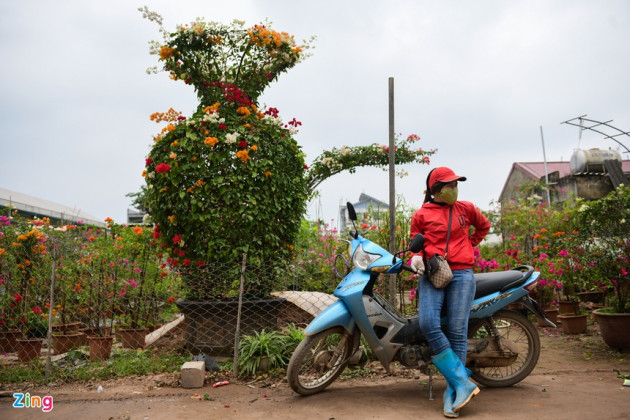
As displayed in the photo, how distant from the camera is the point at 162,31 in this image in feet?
20.3

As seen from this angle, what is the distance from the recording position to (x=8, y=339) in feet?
19.4

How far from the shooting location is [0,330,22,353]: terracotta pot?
19.4ft

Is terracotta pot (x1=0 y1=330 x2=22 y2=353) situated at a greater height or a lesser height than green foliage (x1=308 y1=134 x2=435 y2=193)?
lesser

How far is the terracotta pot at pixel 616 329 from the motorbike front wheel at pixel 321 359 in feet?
10.8

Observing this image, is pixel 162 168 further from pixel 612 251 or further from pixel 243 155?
pixel 612 251

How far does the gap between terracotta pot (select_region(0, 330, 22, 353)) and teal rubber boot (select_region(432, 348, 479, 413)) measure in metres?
5.08

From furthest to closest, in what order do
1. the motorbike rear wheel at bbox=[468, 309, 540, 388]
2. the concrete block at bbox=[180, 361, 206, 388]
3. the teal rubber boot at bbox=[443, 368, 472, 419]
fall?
the concrete block at bbox=[180, 361, 206, 388] < the motorbike rear wheel at bbox=[468, 309, 540, 388] < the teal rubber boot at bbox=[443, 368, 472, 419]

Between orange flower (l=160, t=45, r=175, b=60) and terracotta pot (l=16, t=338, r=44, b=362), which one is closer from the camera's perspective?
terracotta pot (l=16, t=338, r=44, b=362)

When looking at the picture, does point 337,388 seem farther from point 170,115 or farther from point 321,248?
point 321,248

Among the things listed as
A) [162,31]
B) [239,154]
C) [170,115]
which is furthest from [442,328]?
[162,31]

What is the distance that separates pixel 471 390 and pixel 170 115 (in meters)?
4.39

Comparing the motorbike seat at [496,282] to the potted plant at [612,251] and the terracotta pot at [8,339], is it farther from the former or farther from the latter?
the terracotta pot at [8,339]

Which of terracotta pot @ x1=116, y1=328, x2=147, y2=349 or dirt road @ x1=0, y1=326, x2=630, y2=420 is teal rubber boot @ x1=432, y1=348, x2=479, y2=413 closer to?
dirt road @ x1=0, y1=326, x2=630, y2=420

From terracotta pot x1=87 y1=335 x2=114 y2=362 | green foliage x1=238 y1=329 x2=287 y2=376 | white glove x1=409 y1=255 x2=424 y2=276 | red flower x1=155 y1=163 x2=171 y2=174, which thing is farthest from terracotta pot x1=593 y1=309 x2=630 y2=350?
terracotta pot x1=87 y1=335 x2=114 y2=362
